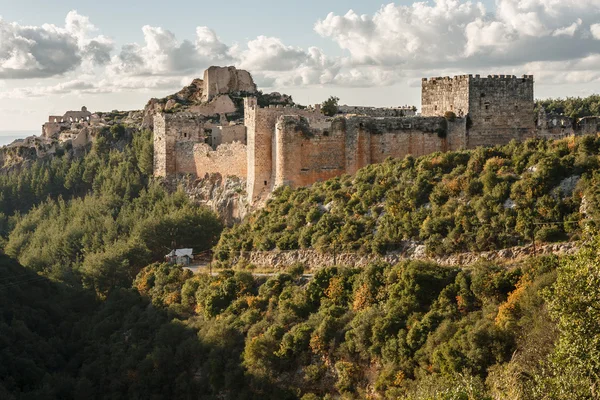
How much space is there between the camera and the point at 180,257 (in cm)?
3153

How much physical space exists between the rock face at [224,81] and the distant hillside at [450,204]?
25993 millimetres

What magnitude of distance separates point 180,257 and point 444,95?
11.7m

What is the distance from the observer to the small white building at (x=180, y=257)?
3120 cm

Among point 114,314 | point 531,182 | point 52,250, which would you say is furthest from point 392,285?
point 52,250

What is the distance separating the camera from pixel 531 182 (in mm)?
20906

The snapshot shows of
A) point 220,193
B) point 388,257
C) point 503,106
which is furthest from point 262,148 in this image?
point 388,257

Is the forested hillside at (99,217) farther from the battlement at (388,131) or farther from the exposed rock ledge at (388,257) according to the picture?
the exposed rock ledge at (388,257)

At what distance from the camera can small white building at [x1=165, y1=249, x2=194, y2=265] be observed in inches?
1228

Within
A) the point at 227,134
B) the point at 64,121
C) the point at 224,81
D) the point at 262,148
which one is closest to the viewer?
the point at 262,148

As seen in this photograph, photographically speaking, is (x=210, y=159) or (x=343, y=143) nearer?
(x=343, y=143)

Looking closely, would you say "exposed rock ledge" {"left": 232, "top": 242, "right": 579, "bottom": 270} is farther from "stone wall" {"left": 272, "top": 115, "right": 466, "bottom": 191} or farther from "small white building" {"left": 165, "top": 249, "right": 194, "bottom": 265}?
"small white building" {"left": 165, "top": 249, "right": 194, "bottom": 265}

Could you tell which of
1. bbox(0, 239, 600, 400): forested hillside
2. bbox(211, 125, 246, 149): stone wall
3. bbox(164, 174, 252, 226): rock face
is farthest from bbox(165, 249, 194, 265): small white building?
bbox(211, 125, 246, 149): stone wall

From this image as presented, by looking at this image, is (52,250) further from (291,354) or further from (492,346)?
(492,346)

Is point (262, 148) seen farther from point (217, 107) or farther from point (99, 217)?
point (217, 107)
